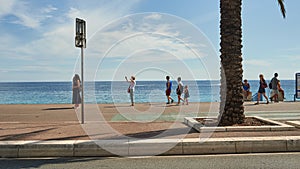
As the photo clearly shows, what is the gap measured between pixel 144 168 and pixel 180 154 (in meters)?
1.29

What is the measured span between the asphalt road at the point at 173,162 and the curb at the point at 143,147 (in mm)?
227

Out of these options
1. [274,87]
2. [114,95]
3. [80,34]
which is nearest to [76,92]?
[114,95]

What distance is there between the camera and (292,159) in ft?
21.1

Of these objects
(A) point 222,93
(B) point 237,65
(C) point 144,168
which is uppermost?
(B) point 237,65

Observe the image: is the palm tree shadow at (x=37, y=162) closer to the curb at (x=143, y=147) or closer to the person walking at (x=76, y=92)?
the curb at (x=143, y=147)

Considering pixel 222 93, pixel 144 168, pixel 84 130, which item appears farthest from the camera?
pixel 222 93

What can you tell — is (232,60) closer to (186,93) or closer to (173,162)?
(173,162)

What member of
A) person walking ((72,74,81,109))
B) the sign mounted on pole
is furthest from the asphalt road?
person walking ((72,74,81,109))

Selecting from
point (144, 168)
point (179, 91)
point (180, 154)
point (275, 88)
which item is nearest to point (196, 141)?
point (180, 154)

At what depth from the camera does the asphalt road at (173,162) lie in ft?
19.8

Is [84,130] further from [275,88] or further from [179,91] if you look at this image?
[275,88]

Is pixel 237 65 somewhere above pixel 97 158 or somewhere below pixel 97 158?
above

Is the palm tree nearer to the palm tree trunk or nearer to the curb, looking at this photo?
the palm tree trunk

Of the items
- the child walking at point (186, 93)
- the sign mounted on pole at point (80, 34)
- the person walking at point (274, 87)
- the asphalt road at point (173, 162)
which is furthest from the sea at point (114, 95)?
the asphalt road at point (173, 162)
